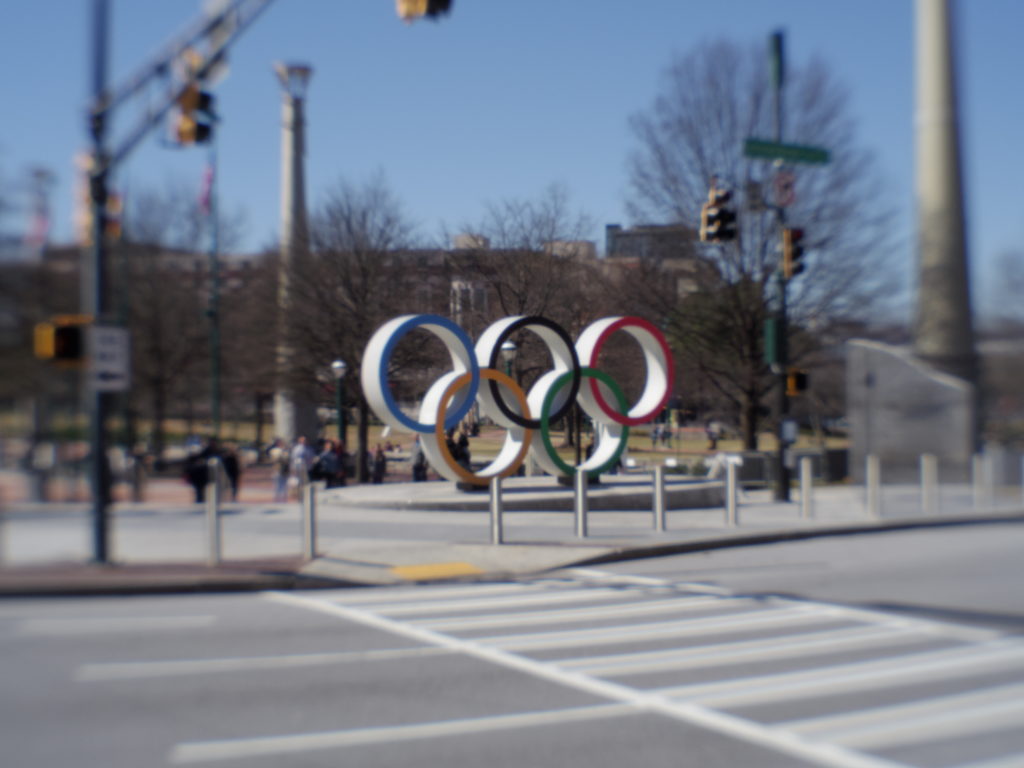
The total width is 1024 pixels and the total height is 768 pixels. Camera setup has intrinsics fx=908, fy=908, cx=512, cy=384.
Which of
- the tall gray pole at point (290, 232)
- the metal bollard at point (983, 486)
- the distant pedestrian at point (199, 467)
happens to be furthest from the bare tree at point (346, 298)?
the metal bollard at point (983, 486)

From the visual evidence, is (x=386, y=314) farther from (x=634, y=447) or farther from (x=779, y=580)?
(x=779, y=580)

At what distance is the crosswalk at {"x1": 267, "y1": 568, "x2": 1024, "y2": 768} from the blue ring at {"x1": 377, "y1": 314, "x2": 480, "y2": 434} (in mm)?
5910

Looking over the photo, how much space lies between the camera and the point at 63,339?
10.4 meters

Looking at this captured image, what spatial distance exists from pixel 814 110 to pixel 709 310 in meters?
7.06

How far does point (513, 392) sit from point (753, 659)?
1231cm

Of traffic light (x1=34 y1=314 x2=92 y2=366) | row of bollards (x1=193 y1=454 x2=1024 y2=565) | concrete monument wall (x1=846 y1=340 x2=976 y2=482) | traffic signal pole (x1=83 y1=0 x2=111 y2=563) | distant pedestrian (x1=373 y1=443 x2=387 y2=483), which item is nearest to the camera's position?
traffic light (x1=34 y1=314 x2=92 y2=366)

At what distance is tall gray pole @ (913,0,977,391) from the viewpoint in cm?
2906

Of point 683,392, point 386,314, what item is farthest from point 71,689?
point 683,392

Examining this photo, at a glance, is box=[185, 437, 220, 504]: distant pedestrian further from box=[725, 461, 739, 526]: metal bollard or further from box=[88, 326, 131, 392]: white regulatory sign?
box=[725, 461, 739, 526]: metal bollard

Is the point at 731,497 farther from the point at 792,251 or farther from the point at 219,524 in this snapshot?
the point at 219,524

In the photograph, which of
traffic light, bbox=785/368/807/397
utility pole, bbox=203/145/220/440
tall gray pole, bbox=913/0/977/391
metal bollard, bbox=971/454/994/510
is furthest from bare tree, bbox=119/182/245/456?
tall gray pole, bbox=913/0/977/391

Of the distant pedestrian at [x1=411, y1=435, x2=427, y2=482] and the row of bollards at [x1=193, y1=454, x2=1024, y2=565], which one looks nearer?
the row of bollards at [x1=193, y1=454, x2=1024, y2=565]

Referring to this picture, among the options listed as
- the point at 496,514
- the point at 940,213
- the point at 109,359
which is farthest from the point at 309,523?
the point at 940,213

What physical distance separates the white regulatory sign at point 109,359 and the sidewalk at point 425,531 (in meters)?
1.54
